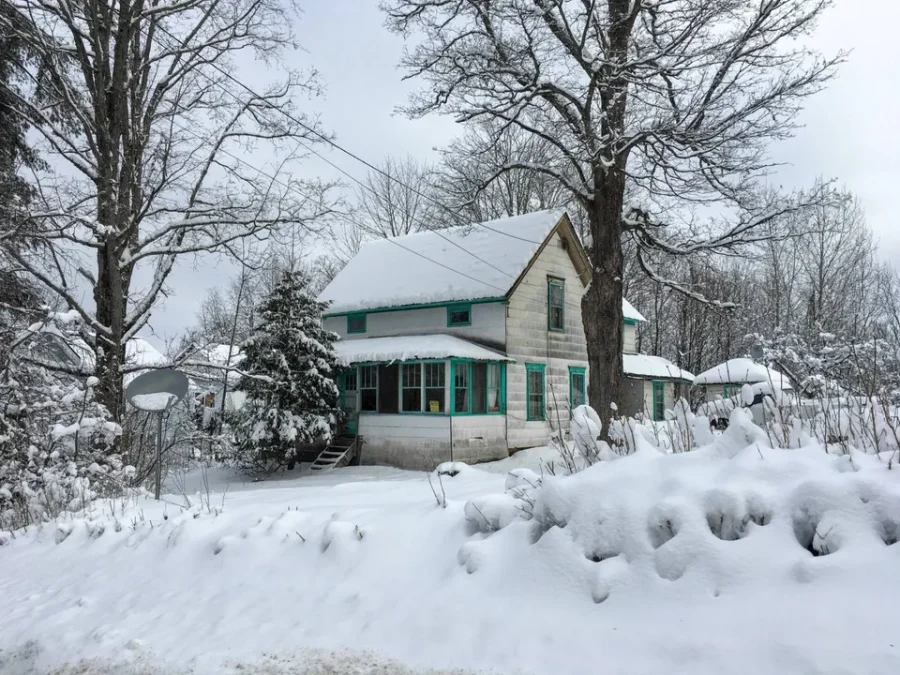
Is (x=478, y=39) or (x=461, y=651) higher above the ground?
(x=478, y=39)

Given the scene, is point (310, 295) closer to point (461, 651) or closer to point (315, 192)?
point (315, 192)

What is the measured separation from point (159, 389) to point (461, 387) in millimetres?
11132

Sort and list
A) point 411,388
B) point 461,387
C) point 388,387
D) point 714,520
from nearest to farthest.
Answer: point 714,520 < point 461,387 < point 411,388 < point 388,387

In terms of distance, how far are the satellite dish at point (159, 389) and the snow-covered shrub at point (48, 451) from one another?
0.74 m

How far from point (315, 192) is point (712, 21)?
837cm

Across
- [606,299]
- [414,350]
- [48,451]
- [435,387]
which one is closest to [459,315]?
[414,350]

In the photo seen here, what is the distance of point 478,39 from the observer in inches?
531

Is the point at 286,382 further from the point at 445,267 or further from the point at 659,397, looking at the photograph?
the point at 659,397

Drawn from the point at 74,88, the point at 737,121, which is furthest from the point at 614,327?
the point at 74,88

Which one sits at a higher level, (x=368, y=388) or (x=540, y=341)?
(x=540, y=341)

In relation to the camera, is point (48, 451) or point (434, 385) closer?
point (48, 451)

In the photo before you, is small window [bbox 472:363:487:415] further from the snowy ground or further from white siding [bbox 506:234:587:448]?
the snowy ground

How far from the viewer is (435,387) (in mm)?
18750

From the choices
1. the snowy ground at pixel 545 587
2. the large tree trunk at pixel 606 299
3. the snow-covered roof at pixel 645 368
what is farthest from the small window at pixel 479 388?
the snowy ground at pixel 545 587
